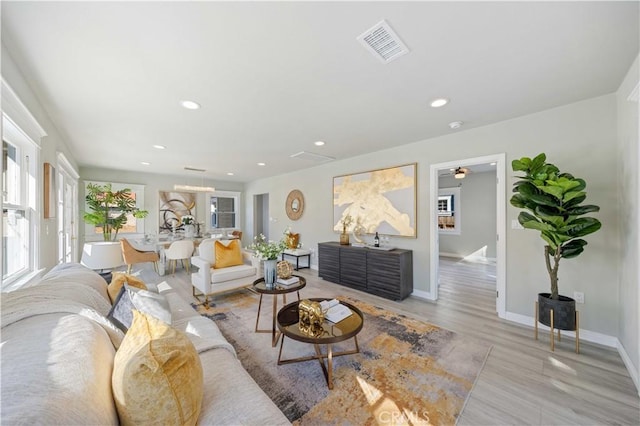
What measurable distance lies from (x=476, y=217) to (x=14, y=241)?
28.5ft

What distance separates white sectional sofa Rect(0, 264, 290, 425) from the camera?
0.60 m

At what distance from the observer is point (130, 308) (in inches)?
57.1

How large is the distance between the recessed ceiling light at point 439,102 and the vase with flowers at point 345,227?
102 inches

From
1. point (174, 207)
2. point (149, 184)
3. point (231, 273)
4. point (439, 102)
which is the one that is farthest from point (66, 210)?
point (439, 102)

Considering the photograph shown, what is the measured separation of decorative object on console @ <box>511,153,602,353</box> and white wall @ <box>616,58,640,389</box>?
24 cm

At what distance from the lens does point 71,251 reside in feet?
14.3

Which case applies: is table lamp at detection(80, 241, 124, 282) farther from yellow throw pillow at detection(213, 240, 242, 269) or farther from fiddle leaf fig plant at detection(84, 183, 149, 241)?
fiddle leaf fig plant at detection(84, 183, 149, 241)

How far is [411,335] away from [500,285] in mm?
1442

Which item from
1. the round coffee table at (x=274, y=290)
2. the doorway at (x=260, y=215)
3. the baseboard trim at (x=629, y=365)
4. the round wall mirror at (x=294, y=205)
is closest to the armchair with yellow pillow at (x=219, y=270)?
the round coffee table at (x=274, y=290)

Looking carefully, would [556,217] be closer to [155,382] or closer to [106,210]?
[155,382]

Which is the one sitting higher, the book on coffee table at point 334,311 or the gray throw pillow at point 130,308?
the gray throw pillow at point 130,308

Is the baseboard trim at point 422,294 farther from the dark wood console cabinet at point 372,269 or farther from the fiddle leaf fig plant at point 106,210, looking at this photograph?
the fiddle leaf fig plant at point 106,210

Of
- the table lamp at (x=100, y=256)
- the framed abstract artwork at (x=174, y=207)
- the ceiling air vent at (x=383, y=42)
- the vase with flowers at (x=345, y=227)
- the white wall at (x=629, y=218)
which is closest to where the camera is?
the ceiling air vent at (x=383, y=42)

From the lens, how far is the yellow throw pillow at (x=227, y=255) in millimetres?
3736
